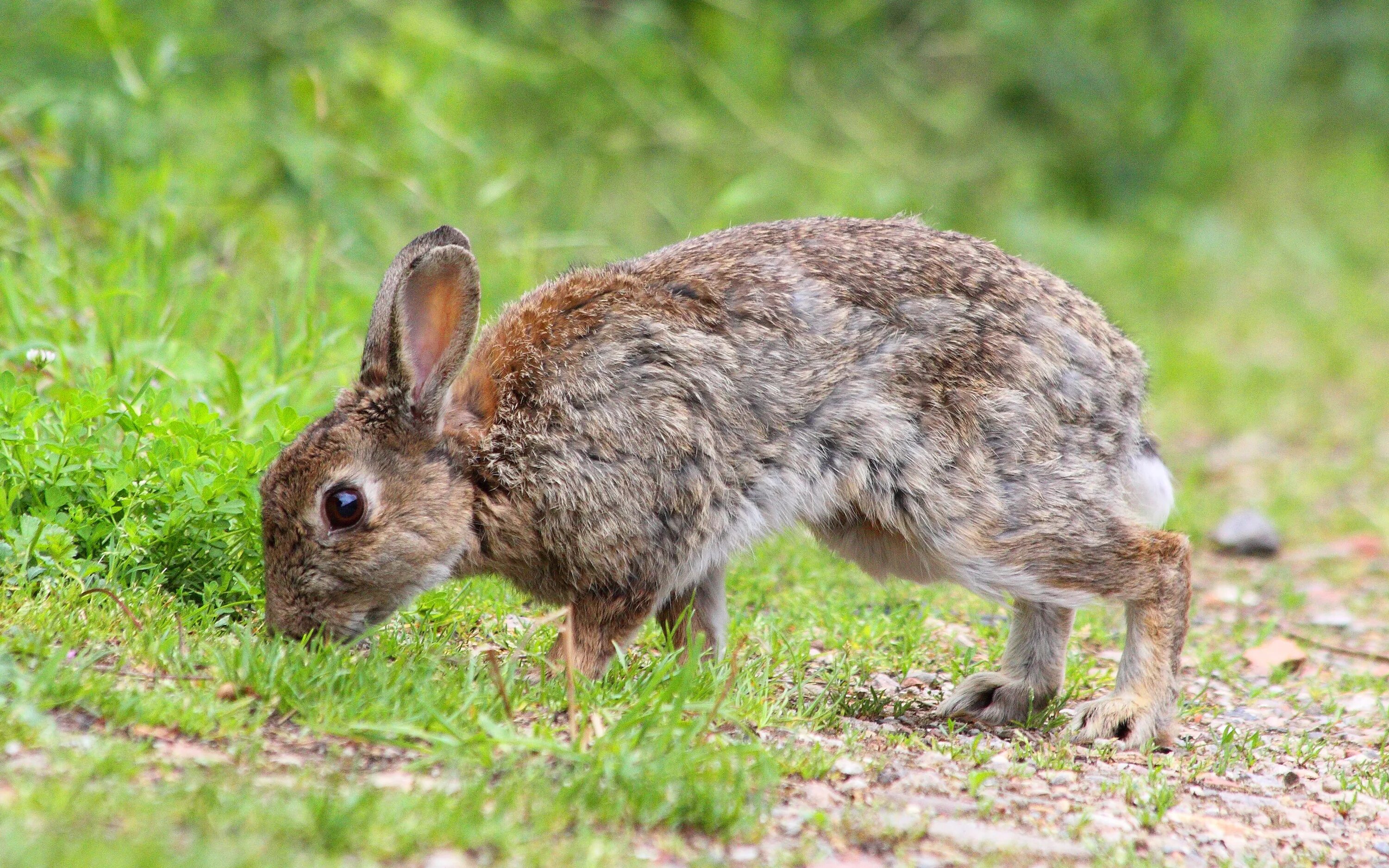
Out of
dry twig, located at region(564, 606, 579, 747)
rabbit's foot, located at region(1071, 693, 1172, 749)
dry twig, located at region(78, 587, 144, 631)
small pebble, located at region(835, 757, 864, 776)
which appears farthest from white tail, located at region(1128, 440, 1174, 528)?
dry twig, located at region(78, 587, 144, 631)

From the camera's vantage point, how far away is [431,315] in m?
4.23

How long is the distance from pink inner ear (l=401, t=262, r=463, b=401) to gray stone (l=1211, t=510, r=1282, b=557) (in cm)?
423

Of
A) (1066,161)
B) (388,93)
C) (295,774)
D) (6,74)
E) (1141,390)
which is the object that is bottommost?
(295,774)

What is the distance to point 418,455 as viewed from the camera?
4207mm

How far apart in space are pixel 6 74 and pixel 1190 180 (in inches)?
338

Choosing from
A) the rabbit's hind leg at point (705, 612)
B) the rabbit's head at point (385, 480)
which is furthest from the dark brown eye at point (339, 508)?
the rabbit's hind leg at point (705, 612)

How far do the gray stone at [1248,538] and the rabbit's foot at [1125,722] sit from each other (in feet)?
9.02

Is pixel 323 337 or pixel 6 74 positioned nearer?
pixel 323 337

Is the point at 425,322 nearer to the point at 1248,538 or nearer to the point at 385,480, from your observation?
the point at 385,480

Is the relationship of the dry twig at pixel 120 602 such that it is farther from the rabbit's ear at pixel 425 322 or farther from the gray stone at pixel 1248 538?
the gray stone at pixel 1248 538

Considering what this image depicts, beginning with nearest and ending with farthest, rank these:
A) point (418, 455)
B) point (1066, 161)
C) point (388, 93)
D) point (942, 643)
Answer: point (418, 455) < point (942, 643) < point (388, 93) < point (1066, 161)

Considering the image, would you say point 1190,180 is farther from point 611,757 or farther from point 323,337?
point 611,757

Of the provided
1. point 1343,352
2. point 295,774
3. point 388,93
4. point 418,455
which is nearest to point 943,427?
point 418,455

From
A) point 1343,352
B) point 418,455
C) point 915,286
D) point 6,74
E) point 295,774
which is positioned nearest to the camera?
point 295,774
